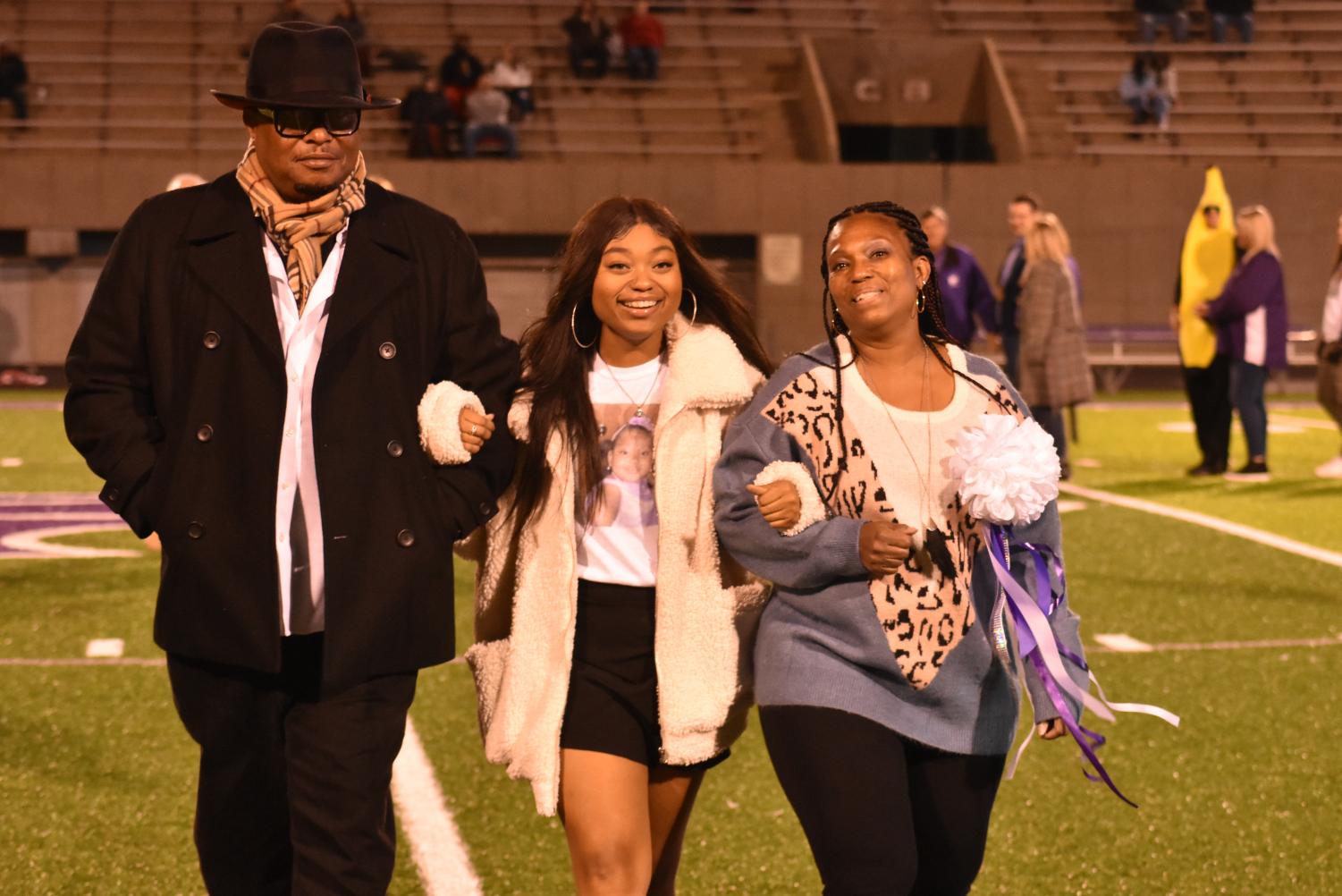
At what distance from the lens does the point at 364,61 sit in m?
26.8

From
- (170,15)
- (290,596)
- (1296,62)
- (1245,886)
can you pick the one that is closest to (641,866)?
(290,596)

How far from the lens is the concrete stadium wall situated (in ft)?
81.4

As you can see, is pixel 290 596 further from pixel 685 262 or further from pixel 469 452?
pixel 685 262

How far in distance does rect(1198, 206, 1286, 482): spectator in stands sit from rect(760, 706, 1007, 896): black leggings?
11.3m

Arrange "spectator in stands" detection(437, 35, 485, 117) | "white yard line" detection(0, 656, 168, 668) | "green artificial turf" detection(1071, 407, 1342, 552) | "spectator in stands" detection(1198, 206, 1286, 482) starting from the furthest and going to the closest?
"spectator in stands" detection(437, 35, 485, 117)
"spectator in stands" detection(1198, 206, 1286, 482)
"green artificial turf" detection(1071, 407, 1342, 552)
"white yard line" detection(0, 656, 168, 668)

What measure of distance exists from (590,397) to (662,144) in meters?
24.0

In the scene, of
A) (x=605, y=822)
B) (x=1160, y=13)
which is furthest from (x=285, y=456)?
(x=1160, y=13)

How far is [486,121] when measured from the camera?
86.0 feet

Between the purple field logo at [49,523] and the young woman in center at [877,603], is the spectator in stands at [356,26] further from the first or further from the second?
the young woman in center at [877,603]

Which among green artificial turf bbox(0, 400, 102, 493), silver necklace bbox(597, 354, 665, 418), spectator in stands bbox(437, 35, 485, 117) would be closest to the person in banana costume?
green artificial turf bbox(0, 400, 102, 493)

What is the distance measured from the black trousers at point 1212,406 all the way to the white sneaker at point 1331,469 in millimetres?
700

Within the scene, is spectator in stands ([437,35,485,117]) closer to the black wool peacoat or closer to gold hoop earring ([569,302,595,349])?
gold hoop earring ([569,302,595,349])

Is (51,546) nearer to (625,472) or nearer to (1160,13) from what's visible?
(625,472)

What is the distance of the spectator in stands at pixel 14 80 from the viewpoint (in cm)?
2572
